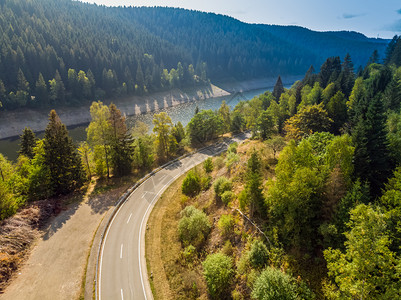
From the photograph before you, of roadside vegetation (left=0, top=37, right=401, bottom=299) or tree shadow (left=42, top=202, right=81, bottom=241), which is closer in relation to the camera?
roadside vegetation (left=0, top=37, right=401, bottom=299)

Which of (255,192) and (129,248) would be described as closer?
(255,192)

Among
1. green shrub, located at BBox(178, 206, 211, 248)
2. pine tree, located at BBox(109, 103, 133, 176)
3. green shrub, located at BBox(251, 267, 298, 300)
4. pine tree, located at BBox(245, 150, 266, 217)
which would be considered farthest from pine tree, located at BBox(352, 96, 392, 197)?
pine tree, located at BBox(109, 103, 133, 176)

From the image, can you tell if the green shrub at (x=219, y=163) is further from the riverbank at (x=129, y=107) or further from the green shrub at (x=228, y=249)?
the riverbank at (x=129, y=107)

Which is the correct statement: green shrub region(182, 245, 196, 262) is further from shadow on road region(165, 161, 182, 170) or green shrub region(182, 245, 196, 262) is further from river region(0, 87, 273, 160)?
river region(0, 87, 273, 160)

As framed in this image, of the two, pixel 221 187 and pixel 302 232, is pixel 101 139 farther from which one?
pixel 302 232

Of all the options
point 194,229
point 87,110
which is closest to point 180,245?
point 194,229

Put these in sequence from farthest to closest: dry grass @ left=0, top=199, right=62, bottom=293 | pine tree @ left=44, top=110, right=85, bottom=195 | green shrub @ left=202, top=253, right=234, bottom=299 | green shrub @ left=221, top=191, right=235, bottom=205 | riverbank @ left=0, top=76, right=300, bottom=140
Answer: riverbank @ left=0, top=76, right=300, bottom=140
pine tree @ left=44, top=110, right=85, bottom=195
green shrub @ left=221, top=191, right=235, bottom=205
dry grass @ left=0, top=199, right=62, bottom=293
green shrub @ left=202, top=253, right=234, bottom=299

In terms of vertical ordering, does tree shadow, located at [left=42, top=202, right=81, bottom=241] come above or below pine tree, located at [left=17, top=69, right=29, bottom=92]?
below
